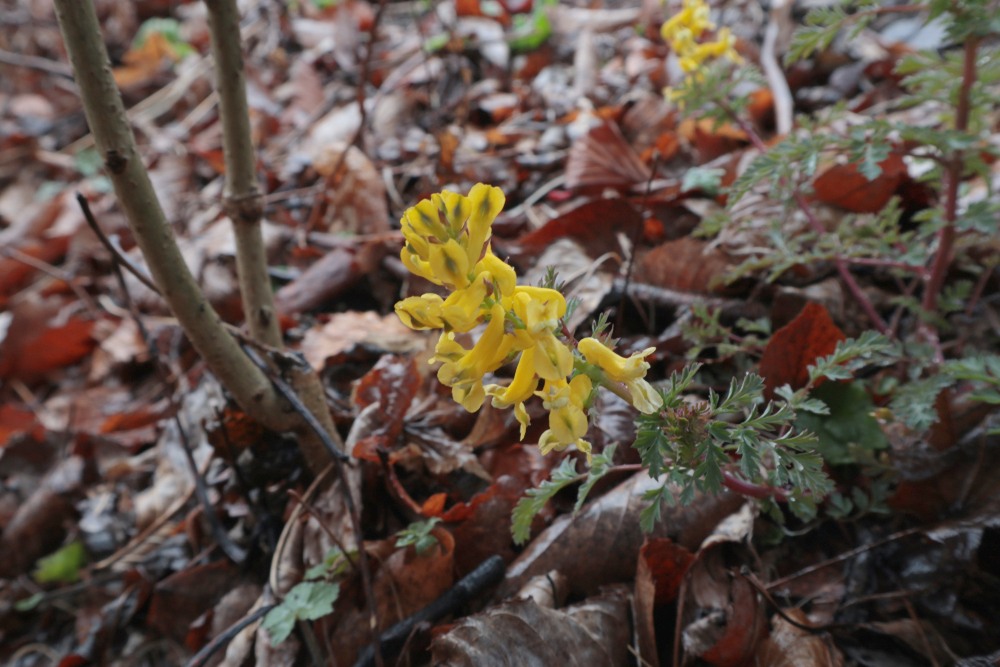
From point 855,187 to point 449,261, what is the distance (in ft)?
5.98

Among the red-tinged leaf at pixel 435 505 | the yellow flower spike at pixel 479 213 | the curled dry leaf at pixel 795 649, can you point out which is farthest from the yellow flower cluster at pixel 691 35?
the curled dry leaf at pixel 795 649

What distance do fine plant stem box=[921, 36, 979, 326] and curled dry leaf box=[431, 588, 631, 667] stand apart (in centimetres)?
118

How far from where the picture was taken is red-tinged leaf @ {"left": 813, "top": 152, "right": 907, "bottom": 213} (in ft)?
6.71

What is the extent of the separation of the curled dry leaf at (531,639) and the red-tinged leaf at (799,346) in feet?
2.36

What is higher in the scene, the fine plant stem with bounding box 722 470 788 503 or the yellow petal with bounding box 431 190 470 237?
the yellow petal with bounding box 431 190 470 237

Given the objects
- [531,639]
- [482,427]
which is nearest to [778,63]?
[482,427]

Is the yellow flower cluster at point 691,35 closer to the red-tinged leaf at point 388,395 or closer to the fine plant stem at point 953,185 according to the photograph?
the fine plant stem at point 953,185

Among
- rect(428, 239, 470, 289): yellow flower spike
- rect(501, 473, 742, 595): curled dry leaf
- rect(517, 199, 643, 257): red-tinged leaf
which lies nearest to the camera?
rect(428, 239, 470, 289): yellow flower spike

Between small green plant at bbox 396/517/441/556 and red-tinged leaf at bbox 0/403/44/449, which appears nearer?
small green plant at bbox 396/517/441/556

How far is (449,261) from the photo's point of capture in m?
0.86

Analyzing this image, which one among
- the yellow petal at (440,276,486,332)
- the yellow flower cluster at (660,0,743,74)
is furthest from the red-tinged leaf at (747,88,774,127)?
the yellow petal at (440,276,486,332)

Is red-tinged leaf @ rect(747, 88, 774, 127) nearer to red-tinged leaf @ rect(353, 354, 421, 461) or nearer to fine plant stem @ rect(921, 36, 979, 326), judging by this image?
fine plant stem @ rect(921, 36, 979, 326)

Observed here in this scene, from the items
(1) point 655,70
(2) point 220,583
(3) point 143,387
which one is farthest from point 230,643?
(1) point 655,70

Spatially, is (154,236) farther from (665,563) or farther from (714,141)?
(714,141)
